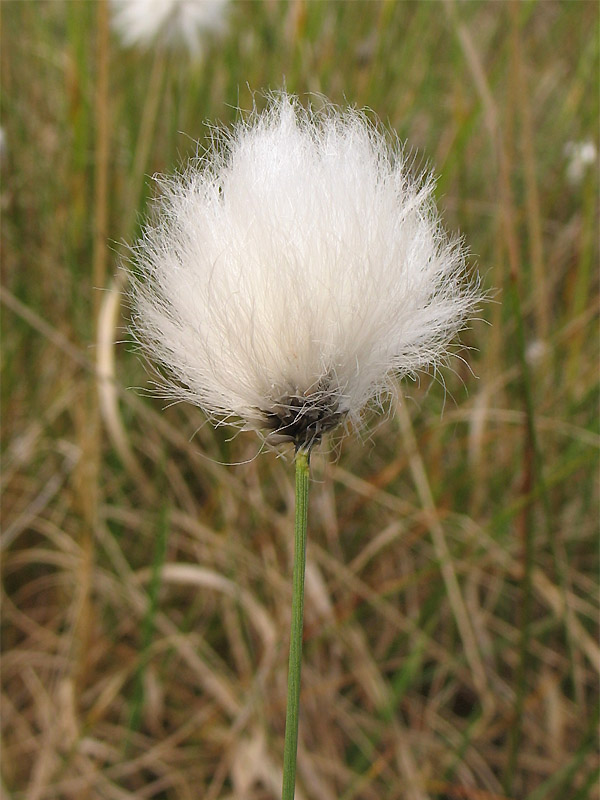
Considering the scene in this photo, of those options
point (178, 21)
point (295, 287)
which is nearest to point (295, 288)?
point (295, 287)

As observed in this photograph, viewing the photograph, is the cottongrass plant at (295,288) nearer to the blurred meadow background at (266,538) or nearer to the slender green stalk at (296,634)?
the slender green stalk at (296,634)

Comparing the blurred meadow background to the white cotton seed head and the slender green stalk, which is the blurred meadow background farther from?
the slender green stalk

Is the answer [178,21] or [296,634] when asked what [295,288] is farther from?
[178,21]

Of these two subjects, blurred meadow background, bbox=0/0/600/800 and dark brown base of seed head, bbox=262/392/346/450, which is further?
blurred meadow background, bbox=0/0/600/800

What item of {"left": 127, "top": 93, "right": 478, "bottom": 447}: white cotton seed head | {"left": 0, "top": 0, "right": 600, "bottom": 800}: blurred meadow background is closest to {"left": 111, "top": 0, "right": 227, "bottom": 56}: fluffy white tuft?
A: {"left": 0, "top": 0, "right": 600, "bottom": 800}: blurred meadow background

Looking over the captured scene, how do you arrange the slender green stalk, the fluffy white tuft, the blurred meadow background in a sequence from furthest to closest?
the fluffy white tuft → the blurred meadow background → the slender green stalk

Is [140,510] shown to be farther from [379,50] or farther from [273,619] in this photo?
[379,50]
